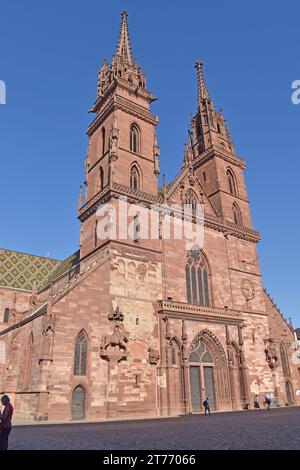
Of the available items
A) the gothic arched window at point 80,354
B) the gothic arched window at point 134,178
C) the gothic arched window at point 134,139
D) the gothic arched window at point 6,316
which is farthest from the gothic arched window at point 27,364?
the gothic arched window at point 6,316

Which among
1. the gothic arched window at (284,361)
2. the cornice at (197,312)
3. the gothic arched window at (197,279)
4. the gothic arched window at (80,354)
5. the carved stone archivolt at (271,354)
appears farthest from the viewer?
the gothic arched window at (284,361)

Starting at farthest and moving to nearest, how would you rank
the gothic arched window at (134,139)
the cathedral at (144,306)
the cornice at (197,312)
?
1. the gothic arched window at (134,139)
2. the cornice at (197,312)
3. the cathedral at (144,306)

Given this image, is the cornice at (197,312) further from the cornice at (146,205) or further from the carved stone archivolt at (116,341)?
the cornice at (146,205)

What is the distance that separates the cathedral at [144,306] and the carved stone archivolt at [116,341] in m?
0.06

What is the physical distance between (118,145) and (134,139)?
258 cm

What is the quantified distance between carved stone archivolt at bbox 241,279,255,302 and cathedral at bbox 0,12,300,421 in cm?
9

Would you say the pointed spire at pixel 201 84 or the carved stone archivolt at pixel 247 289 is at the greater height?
the pointed spire at pixel 201 84

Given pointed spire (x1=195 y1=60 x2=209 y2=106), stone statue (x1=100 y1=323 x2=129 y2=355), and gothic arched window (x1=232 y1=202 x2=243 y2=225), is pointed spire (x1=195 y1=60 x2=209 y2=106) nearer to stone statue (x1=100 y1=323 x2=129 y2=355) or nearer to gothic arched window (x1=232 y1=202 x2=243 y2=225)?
gothic arched window (x1=232 y1=202 x2=243 y2=225)

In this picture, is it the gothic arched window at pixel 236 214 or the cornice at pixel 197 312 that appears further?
the gothic arched window at pixel 236 214

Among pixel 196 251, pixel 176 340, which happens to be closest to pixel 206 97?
pixel 196 251

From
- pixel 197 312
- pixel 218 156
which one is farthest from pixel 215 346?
pixel 218 156

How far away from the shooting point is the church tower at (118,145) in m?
27.2

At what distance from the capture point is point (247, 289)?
1195 inches
